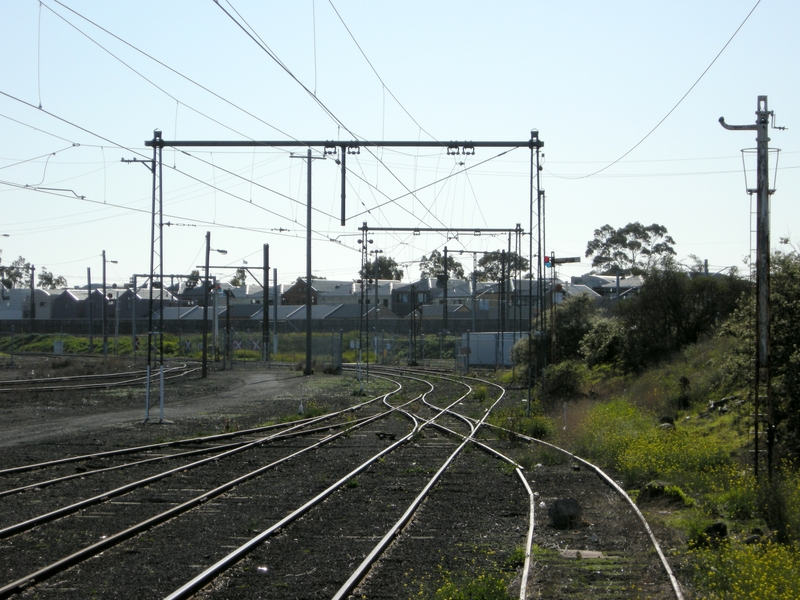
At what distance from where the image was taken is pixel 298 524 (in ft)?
34.8

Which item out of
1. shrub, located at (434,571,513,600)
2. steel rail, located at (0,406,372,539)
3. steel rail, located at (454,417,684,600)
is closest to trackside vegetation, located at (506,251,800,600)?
steel rail, located at (454,417,684,600)

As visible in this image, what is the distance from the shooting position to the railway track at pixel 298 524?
316 inches

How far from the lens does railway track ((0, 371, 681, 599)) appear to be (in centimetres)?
802

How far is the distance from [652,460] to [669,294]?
18601 millimetres

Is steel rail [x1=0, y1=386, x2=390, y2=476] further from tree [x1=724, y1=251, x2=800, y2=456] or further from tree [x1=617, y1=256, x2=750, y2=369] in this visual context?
tree [x1=617, y1=256, x2=750, y2=369]

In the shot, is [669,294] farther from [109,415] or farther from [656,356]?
[109,415]

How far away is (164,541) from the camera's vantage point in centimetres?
952

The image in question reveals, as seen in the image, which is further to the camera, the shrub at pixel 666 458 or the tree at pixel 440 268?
the tree at pixel 440 268

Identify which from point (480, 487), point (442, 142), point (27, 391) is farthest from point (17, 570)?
point (27, 391)

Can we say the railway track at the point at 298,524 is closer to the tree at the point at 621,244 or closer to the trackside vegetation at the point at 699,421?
the trackside vegetation at the point at 699,421

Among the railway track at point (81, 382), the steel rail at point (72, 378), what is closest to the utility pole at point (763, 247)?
the railway track at point (81, 382)

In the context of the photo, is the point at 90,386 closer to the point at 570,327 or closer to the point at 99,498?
the point at 570,327

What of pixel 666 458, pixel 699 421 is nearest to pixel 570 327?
pixel 699 421

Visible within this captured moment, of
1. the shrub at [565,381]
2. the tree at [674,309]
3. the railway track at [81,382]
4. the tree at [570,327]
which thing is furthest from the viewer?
the tree at [570,327]
